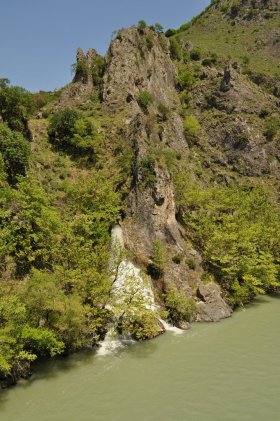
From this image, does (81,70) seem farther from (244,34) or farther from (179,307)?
(244,34)

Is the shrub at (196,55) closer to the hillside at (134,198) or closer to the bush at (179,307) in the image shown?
the hillside at (134,198)

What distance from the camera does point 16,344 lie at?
82.9 ft

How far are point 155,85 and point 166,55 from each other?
16579mm

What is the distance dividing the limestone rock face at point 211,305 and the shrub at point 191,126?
144 feet

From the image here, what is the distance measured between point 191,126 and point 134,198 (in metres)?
36.8

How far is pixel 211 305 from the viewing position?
39594 mm

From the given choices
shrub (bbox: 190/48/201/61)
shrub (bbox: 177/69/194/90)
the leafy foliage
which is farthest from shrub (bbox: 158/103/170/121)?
shrub (bbox: 190/48/201/61)

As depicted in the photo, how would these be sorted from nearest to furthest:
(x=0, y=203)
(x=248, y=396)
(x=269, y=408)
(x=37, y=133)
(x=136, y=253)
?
(x=269, y=408)
(x=248, y=396)
(x=0, y=203)
(x=136, y=253)
(x=37, y=133)

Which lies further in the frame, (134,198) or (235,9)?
(235,9)

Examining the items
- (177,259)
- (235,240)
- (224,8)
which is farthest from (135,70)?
(224,8)

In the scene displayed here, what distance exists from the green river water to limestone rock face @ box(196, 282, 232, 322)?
392 cm

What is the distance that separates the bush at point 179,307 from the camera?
37344mm

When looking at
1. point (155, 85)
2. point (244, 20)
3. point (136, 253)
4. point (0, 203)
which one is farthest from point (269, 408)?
point (244, 20)

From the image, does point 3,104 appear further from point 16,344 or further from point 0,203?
point 16,344
